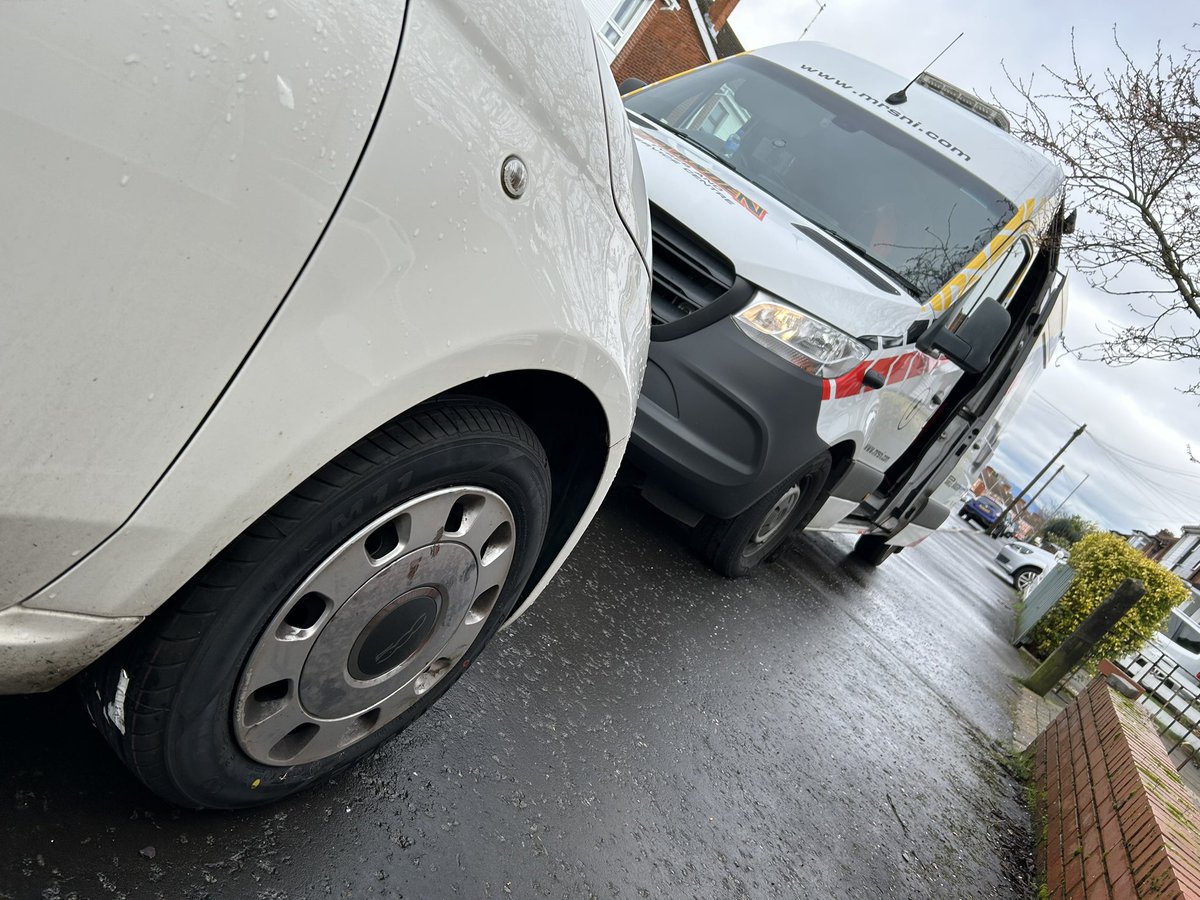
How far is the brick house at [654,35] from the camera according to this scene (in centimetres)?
2014

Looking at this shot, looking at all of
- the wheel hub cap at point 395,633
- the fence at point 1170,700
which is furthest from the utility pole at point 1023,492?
the wheel hub cap at point 395,633

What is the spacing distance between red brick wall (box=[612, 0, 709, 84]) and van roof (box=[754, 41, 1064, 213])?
1648 centimetres

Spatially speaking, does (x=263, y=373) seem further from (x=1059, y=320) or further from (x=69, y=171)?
(x=1059, y=320)

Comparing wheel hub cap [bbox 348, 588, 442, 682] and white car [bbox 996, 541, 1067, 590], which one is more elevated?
white car [bbox 996, 541, 1067, 590]

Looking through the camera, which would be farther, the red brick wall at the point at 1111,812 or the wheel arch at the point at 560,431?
the red brick wall at the point at 1111,812

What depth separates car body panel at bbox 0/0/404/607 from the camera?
0.89 m

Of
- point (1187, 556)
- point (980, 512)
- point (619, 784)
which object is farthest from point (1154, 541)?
point (619, 784)

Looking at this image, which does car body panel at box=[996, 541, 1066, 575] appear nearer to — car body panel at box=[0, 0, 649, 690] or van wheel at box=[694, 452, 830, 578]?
van wheel at box=[694, 452, 830, 578]

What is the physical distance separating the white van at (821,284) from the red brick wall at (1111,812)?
5.51ft

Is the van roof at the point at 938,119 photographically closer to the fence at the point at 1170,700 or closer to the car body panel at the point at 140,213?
the car body panel at the point at 140,213

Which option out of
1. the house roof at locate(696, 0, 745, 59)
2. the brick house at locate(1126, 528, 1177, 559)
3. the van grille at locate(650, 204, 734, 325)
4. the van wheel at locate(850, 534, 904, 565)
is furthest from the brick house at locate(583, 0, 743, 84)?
the brick house at locate(1126, 528, 1177, 559)

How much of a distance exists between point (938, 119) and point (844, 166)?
0.97 m

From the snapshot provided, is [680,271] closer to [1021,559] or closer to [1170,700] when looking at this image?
[1170,700]

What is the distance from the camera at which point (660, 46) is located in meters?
21.3
